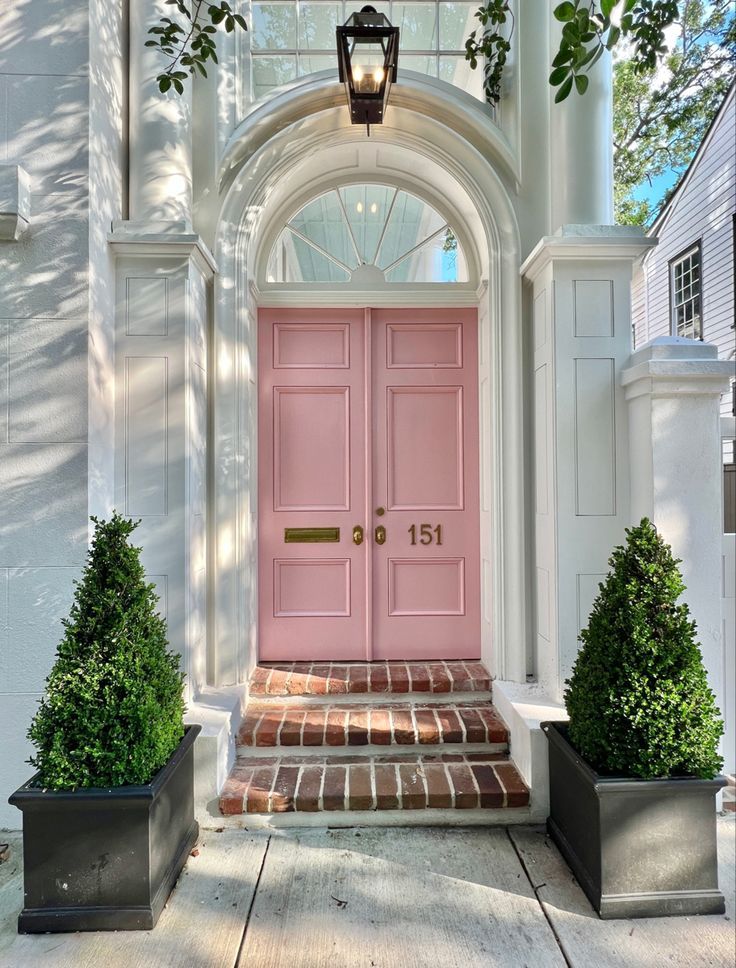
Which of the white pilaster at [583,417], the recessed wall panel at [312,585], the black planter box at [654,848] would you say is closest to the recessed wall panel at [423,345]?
the white pilaster at [583,417]

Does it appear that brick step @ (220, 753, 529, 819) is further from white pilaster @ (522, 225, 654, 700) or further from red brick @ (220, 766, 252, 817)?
white pilaster @ (522, 225, 654, 700)

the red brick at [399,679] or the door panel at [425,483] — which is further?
the door panel at [425,483]

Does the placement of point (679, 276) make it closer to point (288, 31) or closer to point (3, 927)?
point (288, 31)

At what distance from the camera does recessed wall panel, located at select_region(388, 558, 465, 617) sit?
409 centimetres

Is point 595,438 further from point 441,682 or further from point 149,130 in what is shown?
point 149,130

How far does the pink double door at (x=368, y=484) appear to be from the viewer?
4070 millimetres

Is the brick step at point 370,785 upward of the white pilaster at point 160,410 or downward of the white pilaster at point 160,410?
downward

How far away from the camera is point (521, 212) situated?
3619 mm

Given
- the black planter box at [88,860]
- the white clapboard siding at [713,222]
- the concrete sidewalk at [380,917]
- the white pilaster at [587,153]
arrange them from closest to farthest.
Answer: the concrete sidewalk at [380,917]
the black planter box at [88,860]
the white pilaster at [587,153]
the white clapboard siding at [713,222]

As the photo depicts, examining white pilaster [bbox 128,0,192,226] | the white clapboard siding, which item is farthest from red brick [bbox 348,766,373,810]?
the white clapboard siding

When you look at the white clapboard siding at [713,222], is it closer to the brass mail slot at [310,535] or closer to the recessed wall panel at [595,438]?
the recessed wall panel at [595,438]

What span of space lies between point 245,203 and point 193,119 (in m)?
0.56

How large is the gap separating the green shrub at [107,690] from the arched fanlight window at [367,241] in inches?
95.6

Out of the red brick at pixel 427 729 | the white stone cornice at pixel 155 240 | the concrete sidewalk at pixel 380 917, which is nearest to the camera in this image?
the concrete sidewalk at pixel 380 917
